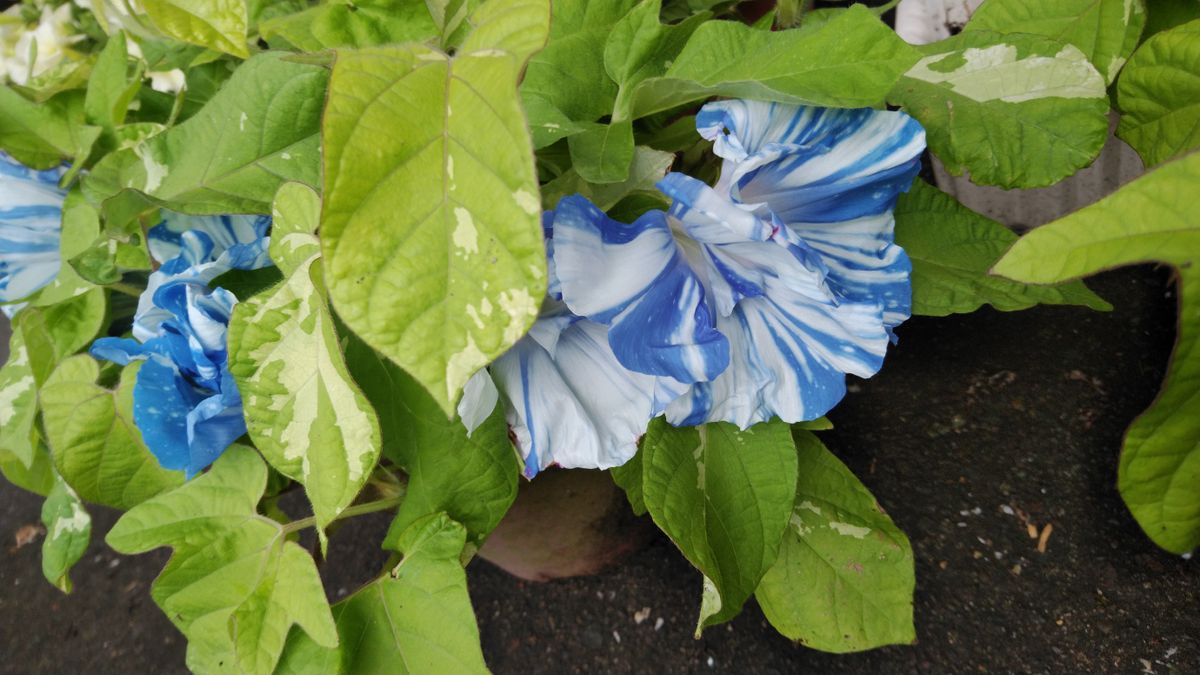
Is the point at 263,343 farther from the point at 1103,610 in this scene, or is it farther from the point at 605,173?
the point at 1103,610

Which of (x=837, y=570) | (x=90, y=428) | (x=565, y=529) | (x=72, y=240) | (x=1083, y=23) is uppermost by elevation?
(x=1083, y=23)

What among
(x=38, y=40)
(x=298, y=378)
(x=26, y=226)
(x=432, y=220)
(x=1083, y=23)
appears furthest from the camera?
(x=38, y=40)

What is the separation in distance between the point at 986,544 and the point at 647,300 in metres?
0.44

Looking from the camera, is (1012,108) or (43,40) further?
(43,40)

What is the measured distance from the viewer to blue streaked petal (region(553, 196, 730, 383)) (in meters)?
0.41

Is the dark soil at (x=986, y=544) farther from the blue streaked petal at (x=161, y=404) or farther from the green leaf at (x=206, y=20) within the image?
the green leaf at (x=206, y=20)

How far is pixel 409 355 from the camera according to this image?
284mm

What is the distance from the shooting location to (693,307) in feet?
1.40

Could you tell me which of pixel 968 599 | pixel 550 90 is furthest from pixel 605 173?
pixel 968 599

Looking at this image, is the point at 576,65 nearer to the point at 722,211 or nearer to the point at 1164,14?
the point at 722,211

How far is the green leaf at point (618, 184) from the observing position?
455 millimetres

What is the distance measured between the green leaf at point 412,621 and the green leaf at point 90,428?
169mm

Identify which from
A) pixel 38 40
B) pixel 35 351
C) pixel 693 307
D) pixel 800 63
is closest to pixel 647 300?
pixel 693 307

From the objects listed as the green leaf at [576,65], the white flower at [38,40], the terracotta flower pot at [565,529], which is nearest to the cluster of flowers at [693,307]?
the green leaf at [576,65]
